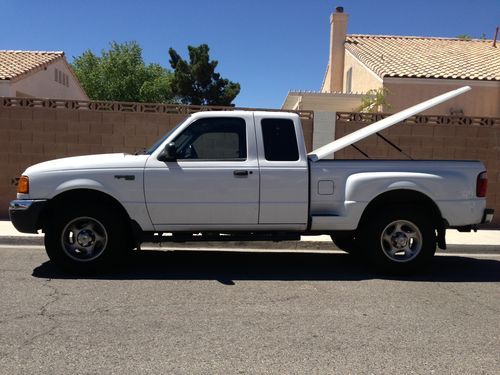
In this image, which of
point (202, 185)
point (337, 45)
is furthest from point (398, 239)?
point (337, 45)

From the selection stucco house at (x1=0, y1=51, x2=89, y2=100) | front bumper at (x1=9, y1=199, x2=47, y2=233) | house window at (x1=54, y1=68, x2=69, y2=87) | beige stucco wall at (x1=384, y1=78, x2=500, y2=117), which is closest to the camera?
front bumper at (x1=9, y1=199, x2=47, y2=233)

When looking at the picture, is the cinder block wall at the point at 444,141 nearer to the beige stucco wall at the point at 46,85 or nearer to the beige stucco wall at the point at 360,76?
the beige stucco wall at the point at 360,76

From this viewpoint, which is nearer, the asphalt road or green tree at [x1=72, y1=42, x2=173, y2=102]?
the asphalt road

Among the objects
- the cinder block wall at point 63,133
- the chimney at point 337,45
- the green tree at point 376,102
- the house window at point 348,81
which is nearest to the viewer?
the cinder block wall at point 63,133

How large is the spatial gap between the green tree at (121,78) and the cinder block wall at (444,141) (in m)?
33.5

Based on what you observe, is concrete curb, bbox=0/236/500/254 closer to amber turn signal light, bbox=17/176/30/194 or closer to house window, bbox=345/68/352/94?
amber turn signal light, bbox=17/176/30/194

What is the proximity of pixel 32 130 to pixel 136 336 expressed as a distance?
304 inches

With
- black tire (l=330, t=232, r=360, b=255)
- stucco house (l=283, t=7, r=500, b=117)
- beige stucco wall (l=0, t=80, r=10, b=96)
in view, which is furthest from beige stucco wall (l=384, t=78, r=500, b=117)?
beige stucco wall (l=0, t=80, r=10, b=96)

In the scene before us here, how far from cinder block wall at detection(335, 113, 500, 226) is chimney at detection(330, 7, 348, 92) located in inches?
532

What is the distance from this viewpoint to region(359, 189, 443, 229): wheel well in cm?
667

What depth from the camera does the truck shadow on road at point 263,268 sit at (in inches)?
259

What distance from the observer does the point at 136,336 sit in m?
4.42

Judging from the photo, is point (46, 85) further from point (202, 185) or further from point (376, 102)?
point (202, 185)

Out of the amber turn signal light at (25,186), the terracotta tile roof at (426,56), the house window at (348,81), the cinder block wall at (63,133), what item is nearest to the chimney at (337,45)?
the terracotta tile roof at (426,56)
